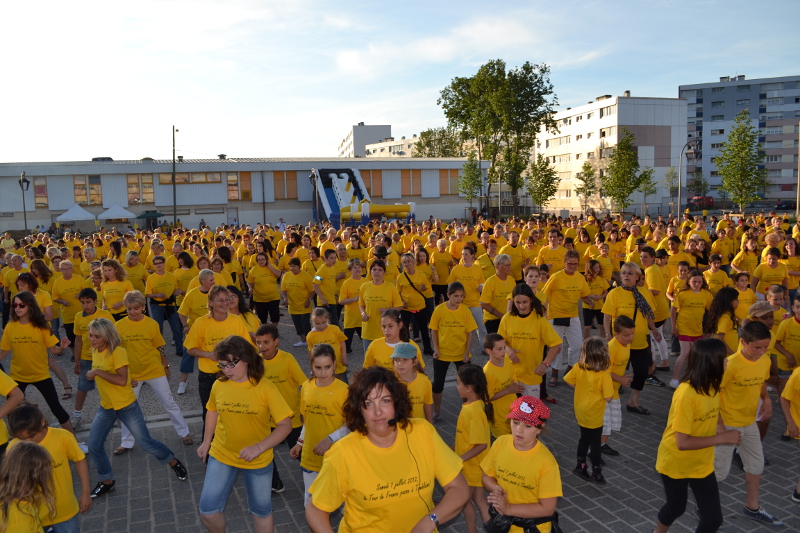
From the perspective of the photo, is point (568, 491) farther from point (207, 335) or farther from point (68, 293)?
point (68, 293)

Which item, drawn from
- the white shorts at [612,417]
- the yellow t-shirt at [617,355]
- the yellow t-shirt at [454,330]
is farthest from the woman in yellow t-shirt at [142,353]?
the yellow t-shirt at [617,355]

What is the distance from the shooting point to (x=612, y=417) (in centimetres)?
552

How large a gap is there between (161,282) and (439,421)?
18.1ft

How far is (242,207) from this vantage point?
4278 cm

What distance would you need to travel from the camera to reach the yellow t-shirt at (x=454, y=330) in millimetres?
6504

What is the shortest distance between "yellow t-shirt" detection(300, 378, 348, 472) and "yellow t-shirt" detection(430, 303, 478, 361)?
2.36m

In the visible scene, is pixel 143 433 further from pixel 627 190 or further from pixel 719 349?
pixel 627 190

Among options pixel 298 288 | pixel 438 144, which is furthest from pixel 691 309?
pixel 438 144

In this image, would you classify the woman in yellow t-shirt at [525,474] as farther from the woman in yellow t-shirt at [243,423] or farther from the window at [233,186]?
the window at [233,186]

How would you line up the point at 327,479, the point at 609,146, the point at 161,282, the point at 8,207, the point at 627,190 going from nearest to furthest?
the point at 327,479 → the point at 161,282 → the point at 8,207 → the point at 627,190 → the point at 609,146

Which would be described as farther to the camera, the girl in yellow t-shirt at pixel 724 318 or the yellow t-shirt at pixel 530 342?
the girl in yellow t-shirt at pixel 724 318

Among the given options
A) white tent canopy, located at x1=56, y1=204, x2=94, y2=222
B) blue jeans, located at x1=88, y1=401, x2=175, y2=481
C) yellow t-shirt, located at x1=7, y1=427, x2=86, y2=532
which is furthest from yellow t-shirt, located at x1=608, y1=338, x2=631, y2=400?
white tent canopy, located at x1=56, y1=204, x2=94, y2=222

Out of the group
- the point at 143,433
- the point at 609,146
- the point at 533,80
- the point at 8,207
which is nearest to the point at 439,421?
the point at 143,433

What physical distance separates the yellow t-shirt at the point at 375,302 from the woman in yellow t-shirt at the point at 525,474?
4.03 meters
